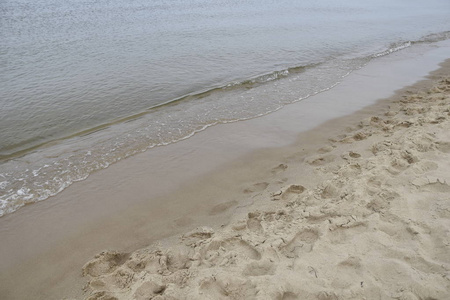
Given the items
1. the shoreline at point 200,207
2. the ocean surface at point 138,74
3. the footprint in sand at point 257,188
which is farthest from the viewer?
the ocean surface at point 138,74

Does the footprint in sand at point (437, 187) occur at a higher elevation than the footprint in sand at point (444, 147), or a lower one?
Answer: lower

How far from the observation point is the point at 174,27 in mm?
15727

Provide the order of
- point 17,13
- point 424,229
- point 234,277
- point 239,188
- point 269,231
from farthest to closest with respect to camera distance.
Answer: point 17,13, point 239,188, point 269,231, point 424,229, point 234,277

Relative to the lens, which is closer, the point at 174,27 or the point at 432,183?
the point at 432,183

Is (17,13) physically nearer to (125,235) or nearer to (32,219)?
(32,219)

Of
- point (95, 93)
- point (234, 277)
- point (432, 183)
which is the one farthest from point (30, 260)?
point (95, 93)

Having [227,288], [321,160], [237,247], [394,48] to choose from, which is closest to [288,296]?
[227,288]

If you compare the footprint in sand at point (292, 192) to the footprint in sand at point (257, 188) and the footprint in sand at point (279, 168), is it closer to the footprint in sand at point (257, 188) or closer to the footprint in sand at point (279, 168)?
Result: the footprint in sand at point (257, 188)

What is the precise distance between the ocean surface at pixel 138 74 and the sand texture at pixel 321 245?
8.34 feet

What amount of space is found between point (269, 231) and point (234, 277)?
30.5 inches

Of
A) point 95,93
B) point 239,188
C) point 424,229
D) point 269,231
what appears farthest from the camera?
point 95,93

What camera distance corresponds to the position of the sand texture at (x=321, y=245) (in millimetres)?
2439

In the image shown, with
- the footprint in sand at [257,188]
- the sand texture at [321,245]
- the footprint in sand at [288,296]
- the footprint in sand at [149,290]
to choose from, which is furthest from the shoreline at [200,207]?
the footprint in sand at [288,296]

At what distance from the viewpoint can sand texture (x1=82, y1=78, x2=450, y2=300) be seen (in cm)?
244
